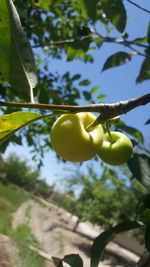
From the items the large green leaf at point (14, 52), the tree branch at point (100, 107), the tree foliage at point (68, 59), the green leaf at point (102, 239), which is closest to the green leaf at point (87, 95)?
the tree foliage at point (68, 59)

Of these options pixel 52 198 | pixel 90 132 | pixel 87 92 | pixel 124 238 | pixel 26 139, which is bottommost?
pixel 52 198

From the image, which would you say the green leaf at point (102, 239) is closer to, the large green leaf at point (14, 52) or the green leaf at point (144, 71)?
the large green leaf at point (14, 52)

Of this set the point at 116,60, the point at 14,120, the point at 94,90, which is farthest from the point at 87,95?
the point at 14,120

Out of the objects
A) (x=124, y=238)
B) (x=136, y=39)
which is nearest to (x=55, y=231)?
(x=124, y=238)

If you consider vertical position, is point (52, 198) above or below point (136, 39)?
below

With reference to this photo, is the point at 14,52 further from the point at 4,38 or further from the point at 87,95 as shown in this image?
the point at 87,95

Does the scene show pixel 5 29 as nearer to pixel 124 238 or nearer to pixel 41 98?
pixel 41 98
